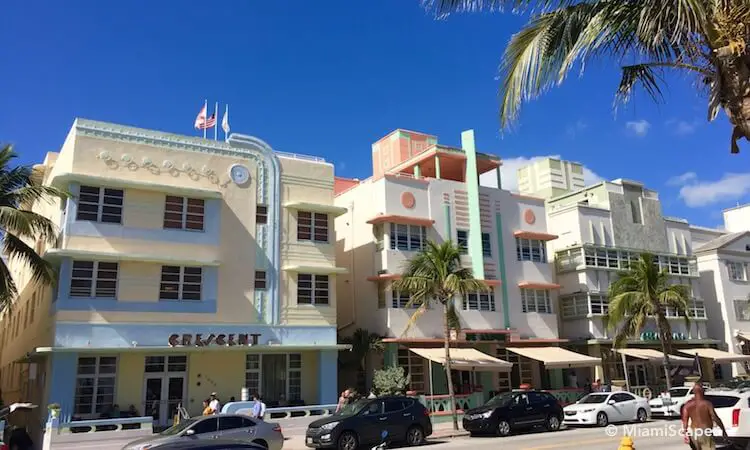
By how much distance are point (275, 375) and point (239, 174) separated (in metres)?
9.03

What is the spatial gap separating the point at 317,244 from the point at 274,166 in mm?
4111

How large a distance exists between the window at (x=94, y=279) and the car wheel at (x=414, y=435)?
12.4 m

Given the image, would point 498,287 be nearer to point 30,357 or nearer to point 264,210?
point 264,210

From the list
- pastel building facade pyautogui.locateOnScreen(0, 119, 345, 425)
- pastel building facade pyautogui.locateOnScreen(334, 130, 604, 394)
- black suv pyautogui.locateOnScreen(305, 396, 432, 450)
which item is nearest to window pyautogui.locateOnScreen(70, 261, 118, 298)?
pastel building facade pyautogui.locateOnScreen(0, 119, 345, 425)

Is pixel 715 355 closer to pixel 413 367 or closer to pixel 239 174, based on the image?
pixel 413 367

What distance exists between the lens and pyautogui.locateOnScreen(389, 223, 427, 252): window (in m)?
32.6

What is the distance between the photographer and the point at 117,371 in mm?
24797

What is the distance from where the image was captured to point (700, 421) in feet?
35.9

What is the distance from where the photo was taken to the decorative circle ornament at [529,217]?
37.5 m

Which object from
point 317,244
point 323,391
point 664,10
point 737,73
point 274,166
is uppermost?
point 274,166

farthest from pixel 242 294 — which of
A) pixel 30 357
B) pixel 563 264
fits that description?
pixel 563 264

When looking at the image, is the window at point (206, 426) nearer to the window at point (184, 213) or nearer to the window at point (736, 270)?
the window at point (184, 213)

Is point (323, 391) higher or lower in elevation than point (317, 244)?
lower

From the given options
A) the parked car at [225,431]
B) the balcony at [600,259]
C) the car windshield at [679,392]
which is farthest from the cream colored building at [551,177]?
the parked car at [225,431]
